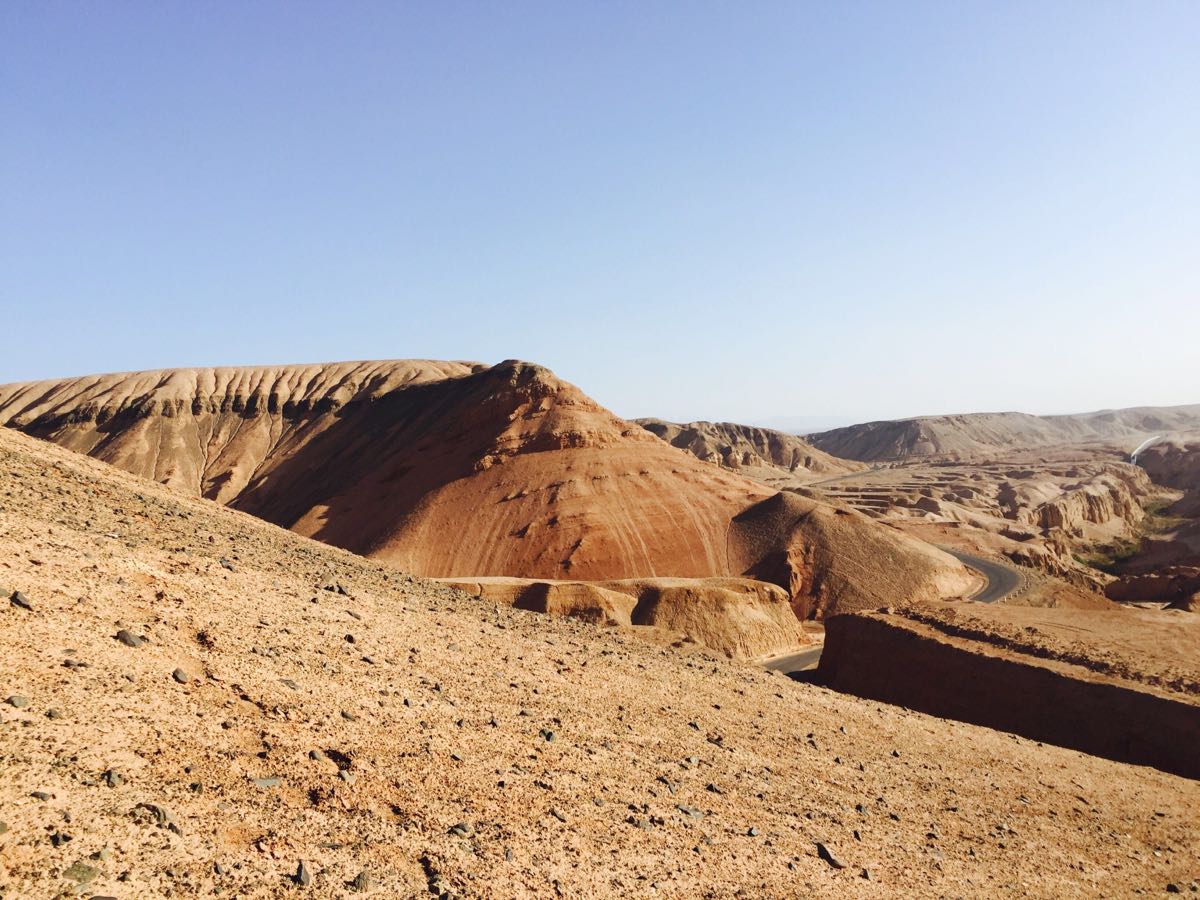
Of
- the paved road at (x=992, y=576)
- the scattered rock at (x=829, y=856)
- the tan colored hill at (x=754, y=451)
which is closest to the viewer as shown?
the scattered rock at (x=829, y=856)

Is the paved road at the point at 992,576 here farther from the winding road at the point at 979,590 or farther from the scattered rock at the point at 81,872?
the scattered rock at the point at 81,872

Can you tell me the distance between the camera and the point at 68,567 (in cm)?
826

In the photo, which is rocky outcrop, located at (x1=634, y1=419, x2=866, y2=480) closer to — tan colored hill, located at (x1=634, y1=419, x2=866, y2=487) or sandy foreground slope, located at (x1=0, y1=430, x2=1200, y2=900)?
tan colored hill, located at (x1=634, y1=419, x2=866, y2=487)

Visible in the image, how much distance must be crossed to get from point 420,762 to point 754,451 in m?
127

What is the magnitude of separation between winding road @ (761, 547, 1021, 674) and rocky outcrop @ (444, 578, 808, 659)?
758 mm

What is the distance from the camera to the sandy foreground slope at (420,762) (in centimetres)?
528

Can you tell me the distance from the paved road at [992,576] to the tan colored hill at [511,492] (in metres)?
1.64

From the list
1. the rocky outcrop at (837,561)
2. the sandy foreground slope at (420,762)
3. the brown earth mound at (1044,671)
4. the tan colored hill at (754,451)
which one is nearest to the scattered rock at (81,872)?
the sandy foreground slope at (420,762)

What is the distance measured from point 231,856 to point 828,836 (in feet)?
21.5

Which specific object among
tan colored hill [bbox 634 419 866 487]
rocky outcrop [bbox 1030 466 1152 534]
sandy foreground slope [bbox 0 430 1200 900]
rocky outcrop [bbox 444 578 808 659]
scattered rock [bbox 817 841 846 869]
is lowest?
rocky outcrop [bbox 444 578 808 659]

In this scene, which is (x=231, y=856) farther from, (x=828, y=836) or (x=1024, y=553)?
(x=1024, y=553)

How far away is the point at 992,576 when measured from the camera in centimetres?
4600

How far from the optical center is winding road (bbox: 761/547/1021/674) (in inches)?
1267

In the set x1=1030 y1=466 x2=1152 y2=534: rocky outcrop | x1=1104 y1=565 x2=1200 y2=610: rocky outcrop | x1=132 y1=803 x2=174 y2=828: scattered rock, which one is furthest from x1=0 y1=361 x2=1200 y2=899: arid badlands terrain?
x1=1030 y1=466 x2=1152 y2=534: rocky outcrop
